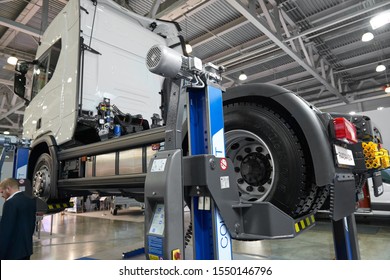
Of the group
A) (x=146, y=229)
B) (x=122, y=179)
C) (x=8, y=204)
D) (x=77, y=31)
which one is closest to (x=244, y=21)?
(x=77, y=31)

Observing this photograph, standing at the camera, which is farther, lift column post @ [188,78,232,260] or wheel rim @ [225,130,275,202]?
wheel rim @ [225,130,275,202]

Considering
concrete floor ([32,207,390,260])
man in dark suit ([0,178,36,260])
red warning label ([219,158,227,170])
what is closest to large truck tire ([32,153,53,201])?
man in dark suit ([0,178,36,260])

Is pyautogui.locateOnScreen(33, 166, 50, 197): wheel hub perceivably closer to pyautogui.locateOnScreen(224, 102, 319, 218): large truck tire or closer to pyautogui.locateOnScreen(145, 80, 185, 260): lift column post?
pyautogui.locateOnScreen(224, 102, 319, 218): large truck tire

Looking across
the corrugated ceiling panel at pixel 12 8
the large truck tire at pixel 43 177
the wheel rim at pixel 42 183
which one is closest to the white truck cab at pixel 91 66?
the large truck tire at pixel 43 177

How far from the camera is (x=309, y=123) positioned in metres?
1.59

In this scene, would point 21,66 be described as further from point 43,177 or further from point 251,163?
point 251,163

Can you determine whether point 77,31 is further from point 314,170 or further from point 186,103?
point 314,170

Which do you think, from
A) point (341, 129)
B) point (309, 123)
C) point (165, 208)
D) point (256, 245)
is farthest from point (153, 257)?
point (256, 245)

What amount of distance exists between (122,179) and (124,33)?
1.96m

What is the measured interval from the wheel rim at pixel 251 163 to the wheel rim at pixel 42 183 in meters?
2.42

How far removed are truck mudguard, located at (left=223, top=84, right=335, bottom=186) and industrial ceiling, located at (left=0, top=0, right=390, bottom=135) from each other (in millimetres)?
3346

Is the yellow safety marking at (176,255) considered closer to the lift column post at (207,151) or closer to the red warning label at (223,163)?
the lift column post at (207,151)

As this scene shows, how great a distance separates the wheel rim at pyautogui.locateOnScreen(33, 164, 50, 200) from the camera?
10.7 feet

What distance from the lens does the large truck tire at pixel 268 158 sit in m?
1.57
